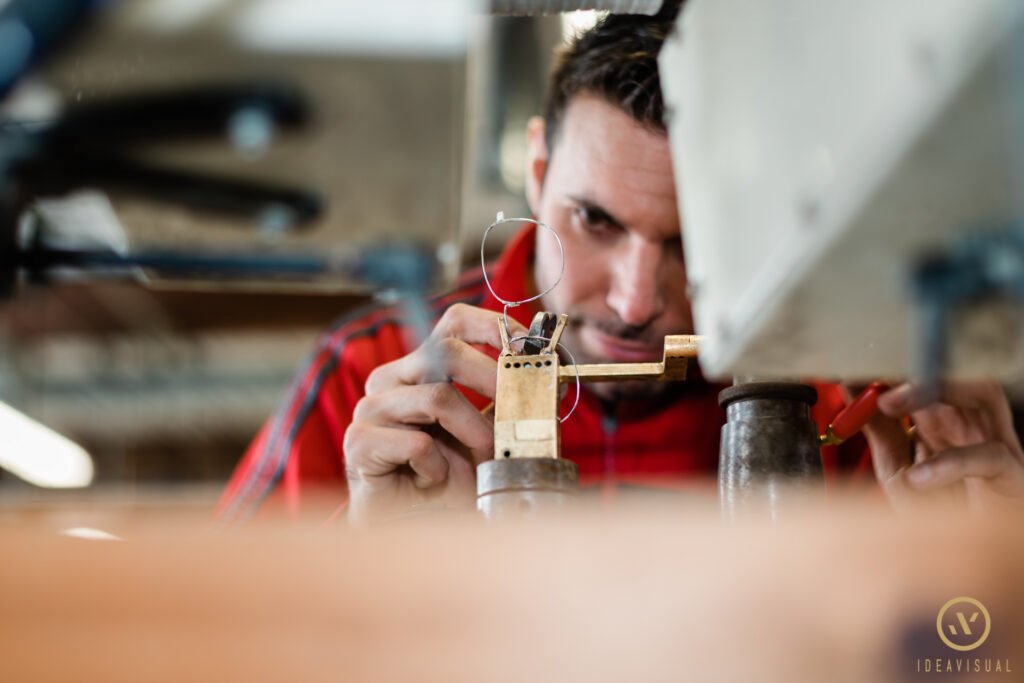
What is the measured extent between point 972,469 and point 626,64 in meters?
0.40

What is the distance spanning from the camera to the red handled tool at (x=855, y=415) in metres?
0.64

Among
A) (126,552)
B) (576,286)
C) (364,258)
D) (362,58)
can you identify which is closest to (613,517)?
(126,552)

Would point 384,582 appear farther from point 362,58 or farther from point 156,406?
point 156,406

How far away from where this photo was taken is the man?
0.66m

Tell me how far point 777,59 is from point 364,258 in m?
1.02

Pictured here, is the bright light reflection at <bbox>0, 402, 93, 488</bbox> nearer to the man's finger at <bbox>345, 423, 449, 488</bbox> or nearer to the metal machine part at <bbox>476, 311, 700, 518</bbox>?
the man's finger at <bbox>345, 423, 449, 488</bbox>

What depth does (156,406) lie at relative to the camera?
113 inches

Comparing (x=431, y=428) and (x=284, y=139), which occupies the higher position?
(x=284, y=139)

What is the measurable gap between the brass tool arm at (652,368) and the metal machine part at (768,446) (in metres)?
0.04

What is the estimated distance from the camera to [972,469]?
677mm

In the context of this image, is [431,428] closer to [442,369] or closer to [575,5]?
[442,369]

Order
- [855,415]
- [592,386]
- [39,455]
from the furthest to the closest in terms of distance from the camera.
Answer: [39,455] < [592,386] < [855,415]

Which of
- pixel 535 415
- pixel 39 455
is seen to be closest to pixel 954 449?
pixel 535 415

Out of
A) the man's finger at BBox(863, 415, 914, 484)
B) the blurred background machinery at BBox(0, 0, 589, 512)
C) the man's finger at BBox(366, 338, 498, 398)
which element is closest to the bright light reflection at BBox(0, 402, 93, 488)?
the blurred background machinery at BBox(0, 0, 589, 512)
